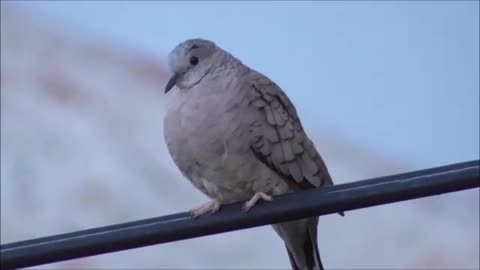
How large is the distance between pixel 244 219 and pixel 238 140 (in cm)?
93

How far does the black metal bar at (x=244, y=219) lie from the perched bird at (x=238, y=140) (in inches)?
33.0

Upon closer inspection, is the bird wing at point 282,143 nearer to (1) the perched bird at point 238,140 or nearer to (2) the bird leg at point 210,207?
(1) the perched bird at point 238,140

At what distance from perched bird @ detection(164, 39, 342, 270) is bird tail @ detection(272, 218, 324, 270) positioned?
0.04 feet

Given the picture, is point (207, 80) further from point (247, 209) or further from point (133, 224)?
point (133, 224)

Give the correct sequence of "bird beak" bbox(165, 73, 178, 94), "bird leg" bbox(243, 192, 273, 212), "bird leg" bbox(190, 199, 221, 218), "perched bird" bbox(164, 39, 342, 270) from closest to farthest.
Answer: "bird leg" bbox(243, 192, 273, 212) < "bird leg" bbox(190, 199, 221, 218) < "perched bird" bbox(164, 39, 342, 270) < "bird beak" bbox(165, 73, 178, 94)

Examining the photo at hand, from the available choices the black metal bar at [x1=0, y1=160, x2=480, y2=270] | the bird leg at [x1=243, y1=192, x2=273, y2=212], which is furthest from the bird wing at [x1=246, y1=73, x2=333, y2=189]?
the black metal bar at [x1=0, y1=160, x2=480, y2=270]

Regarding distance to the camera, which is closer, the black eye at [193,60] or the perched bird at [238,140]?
the perched bird at [238,140]

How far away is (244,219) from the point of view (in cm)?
336

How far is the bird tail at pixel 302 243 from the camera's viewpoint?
4.52 metres

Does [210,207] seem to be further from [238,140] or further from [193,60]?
[193,60]

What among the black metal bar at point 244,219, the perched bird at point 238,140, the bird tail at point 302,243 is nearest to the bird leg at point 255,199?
the perched bird at point 238,140

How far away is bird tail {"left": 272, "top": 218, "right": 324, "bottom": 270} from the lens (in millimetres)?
4523

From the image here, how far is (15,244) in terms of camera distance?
10.7 ft

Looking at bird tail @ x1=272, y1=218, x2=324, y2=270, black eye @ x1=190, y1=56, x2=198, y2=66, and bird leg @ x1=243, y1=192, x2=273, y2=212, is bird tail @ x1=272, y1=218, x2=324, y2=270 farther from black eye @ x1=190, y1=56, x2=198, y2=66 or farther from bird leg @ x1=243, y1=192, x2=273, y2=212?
black eye @ x1=190, y1=56, x2=198, y2=66
